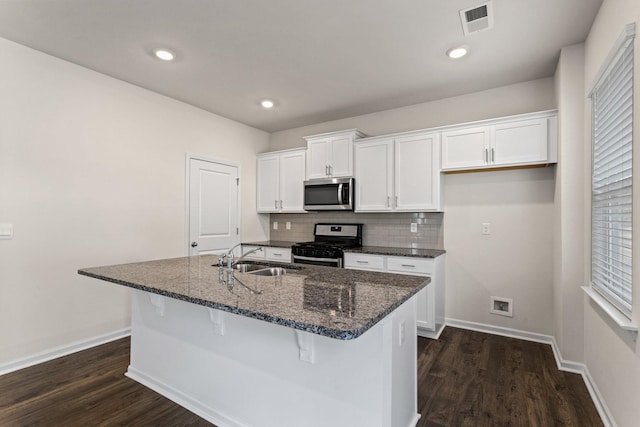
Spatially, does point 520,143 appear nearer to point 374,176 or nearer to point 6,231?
point 374,176

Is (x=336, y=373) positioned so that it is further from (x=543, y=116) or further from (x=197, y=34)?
(x=543, y=116)

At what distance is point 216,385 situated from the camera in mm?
1992

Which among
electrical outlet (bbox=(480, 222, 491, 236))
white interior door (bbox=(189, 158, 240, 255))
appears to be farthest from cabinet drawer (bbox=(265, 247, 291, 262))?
electrical outlet (bbox=(480, 222, 491, 236))

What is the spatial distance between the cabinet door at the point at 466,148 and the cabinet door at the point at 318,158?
147cm

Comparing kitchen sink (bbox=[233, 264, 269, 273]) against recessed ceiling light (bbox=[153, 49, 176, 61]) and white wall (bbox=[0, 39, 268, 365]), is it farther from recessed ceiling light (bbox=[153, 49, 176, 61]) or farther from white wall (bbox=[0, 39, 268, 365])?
recessed ceiling light (bbox=[153, 49, 176, 61])

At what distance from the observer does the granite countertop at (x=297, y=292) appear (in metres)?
1.20

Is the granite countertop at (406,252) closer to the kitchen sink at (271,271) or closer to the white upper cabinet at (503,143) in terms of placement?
the white upper cabinet at (503,143)

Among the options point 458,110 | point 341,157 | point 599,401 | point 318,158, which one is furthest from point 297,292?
point 458,110

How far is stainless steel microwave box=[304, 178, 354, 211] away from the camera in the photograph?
399 cm

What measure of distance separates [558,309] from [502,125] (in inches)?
69.0

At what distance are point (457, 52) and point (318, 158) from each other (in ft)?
6.83

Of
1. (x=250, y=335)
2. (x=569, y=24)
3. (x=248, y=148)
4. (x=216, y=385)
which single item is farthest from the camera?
(x=248, y=148)

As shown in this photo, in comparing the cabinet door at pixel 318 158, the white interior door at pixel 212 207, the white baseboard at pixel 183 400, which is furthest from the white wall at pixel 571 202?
the white interior door at pixel 212 207

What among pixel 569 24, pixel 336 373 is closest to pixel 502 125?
pixel 569 24
